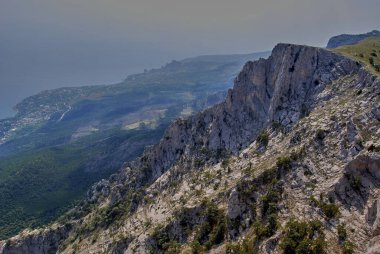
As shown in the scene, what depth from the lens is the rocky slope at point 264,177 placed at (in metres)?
51.2

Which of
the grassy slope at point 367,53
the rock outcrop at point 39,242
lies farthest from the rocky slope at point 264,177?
the grassy slope at point 367,53

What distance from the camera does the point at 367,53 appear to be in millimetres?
85375

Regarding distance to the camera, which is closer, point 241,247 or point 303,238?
point 303,238

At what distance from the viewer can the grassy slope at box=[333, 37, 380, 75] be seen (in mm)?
72569

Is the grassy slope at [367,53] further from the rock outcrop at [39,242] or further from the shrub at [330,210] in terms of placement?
the rock outcrop at [39,242]

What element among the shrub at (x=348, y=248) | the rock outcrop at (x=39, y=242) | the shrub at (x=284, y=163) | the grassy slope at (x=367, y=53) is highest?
the grassy slope at (x=367, y=53)

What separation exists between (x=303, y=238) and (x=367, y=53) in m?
56.7

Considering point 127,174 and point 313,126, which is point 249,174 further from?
point 127,174

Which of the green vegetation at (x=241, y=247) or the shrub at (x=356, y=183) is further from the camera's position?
the green vegetation at (x=241, y=247)

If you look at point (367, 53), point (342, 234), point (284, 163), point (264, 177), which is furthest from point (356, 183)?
point (367, 53)

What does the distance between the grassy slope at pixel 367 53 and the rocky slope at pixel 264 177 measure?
8.99 feet

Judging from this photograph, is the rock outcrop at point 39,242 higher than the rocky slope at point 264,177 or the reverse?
the reverse

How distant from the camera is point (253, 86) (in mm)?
99500

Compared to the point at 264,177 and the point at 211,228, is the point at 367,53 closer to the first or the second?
the point at 264,177
